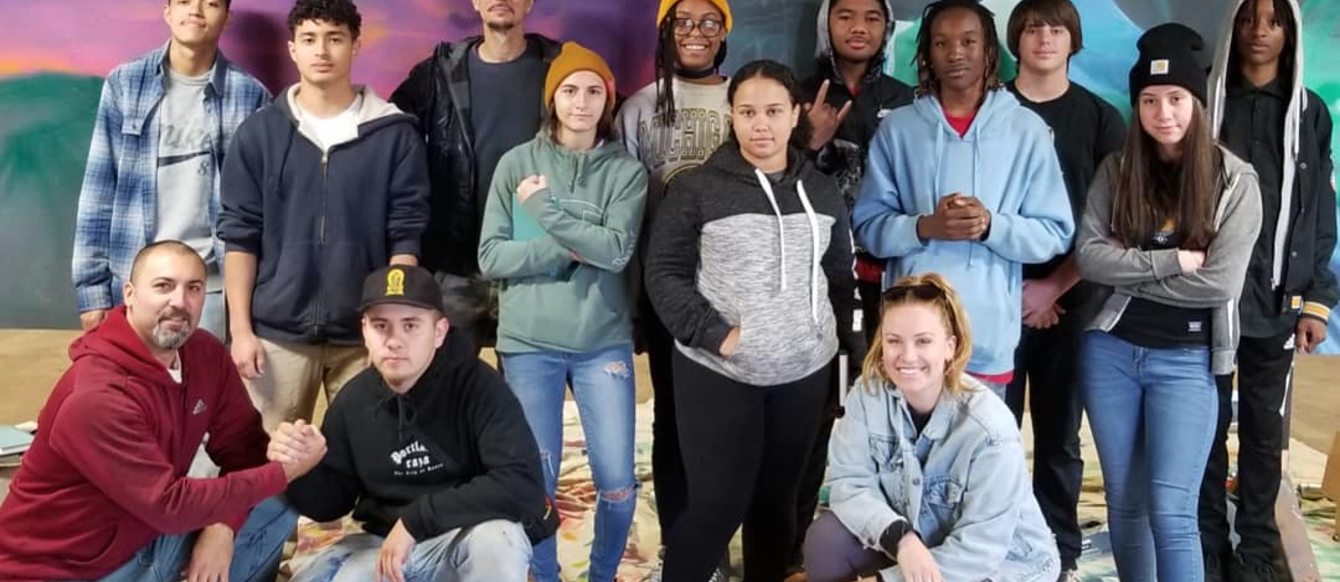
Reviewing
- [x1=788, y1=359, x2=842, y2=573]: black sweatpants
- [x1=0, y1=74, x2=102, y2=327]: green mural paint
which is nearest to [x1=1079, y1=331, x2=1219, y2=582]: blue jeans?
[x1=788, y1=359, x2=842, y2=573]: black sweatpants

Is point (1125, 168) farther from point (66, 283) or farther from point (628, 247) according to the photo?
point (66, 283)

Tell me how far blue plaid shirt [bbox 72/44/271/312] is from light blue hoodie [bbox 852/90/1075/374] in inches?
67.2

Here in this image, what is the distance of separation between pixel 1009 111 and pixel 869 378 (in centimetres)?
74

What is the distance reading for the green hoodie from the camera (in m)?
2.61

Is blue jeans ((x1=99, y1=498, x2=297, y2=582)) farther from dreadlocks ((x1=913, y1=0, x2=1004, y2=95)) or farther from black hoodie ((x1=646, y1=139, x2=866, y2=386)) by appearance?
dreadlocks ((x1=913, y1=0, x2=1004, y2=95))

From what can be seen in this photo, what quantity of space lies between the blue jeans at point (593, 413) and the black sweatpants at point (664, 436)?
13 centimetres

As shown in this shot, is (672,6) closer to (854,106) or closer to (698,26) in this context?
(698,26)

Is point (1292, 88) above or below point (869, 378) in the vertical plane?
above

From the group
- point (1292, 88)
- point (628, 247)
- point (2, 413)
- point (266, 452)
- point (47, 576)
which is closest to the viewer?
point (47, 576)

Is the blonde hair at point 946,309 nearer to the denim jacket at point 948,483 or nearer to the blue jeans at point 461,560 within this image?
the denim jacket at point 948,483

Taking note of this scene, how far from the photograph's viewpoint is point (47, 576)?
2100mm

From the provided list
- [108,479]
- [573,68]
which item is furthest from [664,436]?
[108,479]

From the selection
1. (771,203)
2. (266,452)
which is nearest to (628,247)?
(771,203)

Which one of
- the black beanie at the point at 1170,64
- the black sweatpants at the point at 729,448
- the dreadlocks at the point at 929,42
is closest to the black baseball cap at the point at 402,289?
the black sweatpants at the point at 729,448
